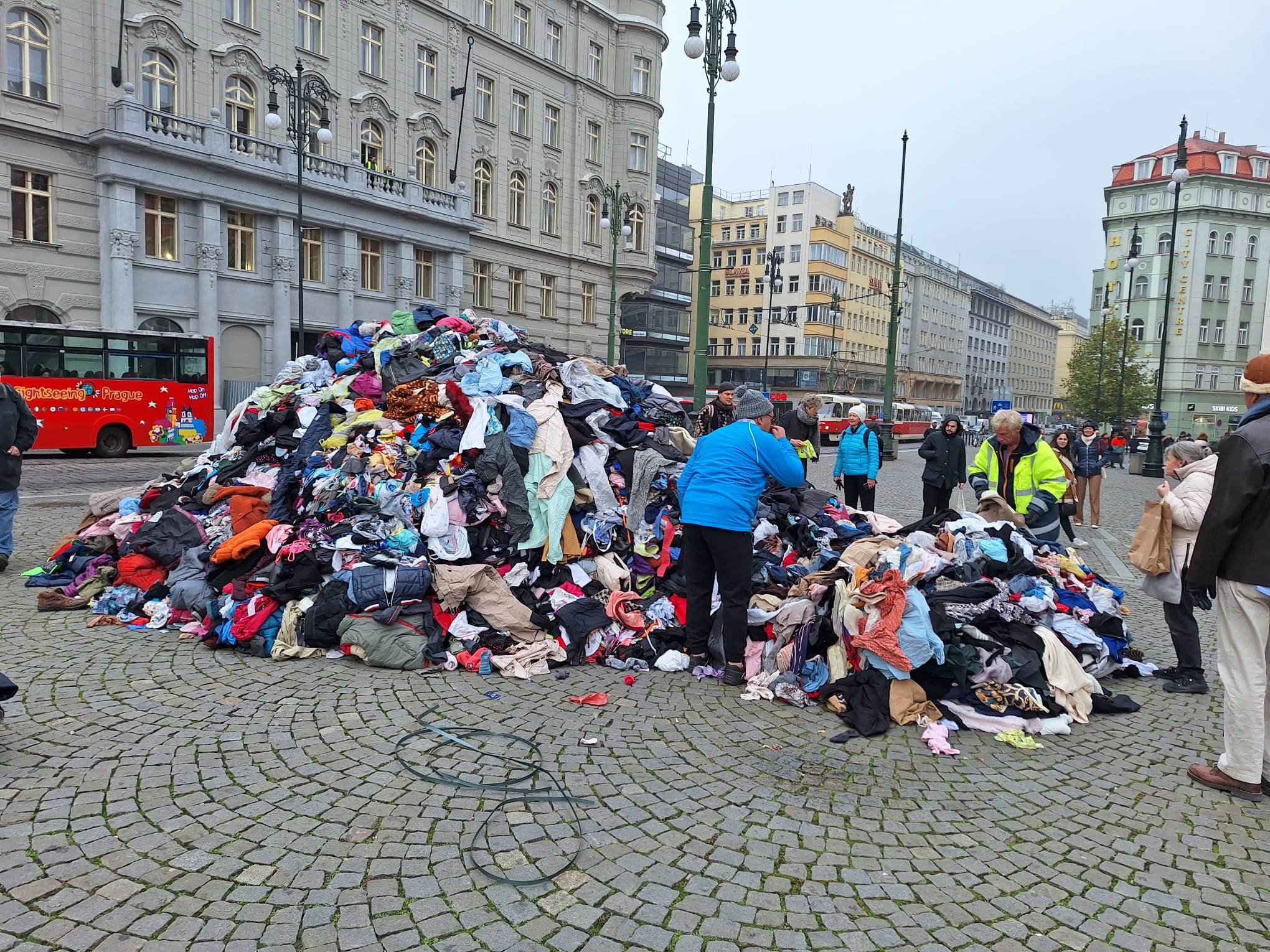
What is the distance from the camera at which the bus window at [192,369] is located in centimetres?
2178

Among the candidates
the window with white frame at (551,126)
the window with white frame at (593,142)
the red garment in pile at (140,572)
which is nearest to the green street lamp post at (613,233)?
the window with white frame at (593,142)

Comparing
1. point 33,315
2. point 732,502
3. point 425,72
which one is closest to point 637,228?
point 425,72

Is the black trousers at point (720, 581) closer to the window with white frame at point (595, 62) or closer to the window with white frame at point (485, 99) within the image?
the window with white frame at point (485, 99)

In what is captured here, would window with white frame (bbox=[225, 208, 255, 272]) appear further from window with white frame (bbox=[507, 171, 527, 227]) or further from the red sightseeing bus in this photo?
window with white frame (bbox=[507, 171, 527, 227])

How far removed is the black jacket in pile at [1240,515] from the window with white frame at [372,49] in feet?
113

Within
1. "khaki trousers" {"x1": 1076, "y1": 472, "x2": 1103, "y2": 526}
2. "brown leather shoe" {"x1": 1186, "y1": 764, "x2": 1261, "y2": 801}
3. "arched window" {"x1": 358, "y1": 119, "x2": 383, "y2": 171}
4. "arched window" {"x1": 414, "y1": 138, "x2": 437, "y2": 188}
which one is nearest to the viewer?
"brown leather shoe" {"x1": 1186, "y1": 764, "x2": 1261, "y2": 801}

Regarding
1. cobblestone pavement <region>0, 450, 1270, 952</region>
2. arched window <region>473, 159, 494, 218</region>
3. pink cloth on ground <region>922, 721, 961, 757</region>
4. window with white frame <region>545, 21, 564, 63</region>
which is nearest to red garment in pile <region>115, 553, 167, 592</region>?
cobblestone pavement <region>0, 450, 1270, 952</region>

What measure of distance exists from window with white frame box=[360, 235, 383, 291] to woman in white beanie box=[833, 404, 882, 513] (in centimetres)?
2606

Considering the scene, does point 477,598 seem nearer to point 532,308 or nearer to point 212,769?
point 212,769

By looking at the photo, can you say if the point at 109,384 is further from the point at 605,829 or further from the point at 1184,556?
the point at 1184,556

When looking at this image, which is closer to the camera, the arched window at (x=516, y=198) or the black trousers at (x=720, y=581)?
the black trousers at (x=720, y=581)

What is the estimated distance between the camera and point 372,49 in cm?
3155

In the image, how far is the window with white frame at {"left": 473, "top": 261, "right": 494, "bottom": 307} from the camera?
1446 inches

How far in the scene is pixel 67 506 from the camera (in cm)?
1166
